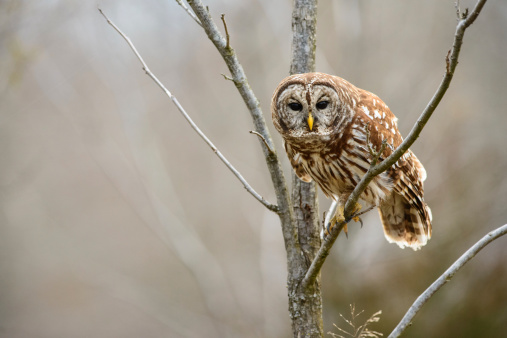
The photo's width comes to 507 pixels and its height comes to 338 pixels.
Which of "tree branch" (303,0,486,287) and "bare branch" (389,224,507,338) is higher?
"tree branch" (303,0,486,287)

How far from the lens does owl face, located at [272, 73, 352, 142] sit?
105 inches

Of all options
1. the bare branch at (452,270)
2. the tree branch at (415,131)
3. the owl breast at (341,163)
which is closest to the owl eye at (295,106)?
the owl breast at (341,163)

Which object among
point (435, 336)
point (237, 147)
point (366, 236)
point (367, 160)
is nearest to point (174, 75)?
point (237, 147)

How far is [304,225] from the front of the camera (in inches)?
107

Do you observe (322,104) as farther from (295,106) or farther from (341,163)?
(341,163)

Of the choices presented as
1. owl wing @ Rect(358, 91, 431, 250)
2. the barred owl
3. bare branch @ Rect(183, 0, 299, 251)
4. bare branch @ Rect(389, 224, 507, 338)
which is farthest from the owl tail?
bare branch @ Rect(389, 224, 507, 338)

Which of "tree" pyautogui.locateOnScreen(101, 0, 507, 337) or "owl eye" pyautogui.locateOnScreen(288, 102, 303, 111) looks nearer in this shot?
"tree" pyautogui.locateOnScreen(101, 0, 507, 337)

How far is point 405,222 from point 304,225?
0.92 meters

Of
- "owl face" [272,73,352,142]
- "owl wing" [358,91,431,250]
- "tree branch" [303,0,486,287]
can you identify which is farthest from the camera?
"owl wing" [358,91,431,250]

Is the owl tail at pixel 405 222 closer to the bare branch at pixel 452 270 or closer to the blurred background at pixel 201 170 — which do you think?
the bare branch at pixel 452 270

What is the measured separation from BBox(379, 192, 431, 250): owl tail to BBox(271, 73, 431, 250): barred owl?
0.20 meters

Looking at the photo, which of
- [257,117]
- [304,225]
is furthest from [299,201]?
[257,117]

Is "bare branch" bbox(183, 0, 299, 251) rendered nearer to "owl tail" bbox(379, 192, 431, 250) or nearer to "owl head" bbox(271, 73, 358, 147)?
"owl head" bbox(271, 73, 358, 147)

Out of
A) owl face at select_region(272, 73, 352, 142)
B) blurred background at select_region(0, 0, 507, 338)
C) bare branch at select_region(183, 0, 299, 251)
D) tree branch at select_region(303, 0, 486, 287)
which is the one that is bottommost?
tree branch at select_region(303, 0, 486, 287)
